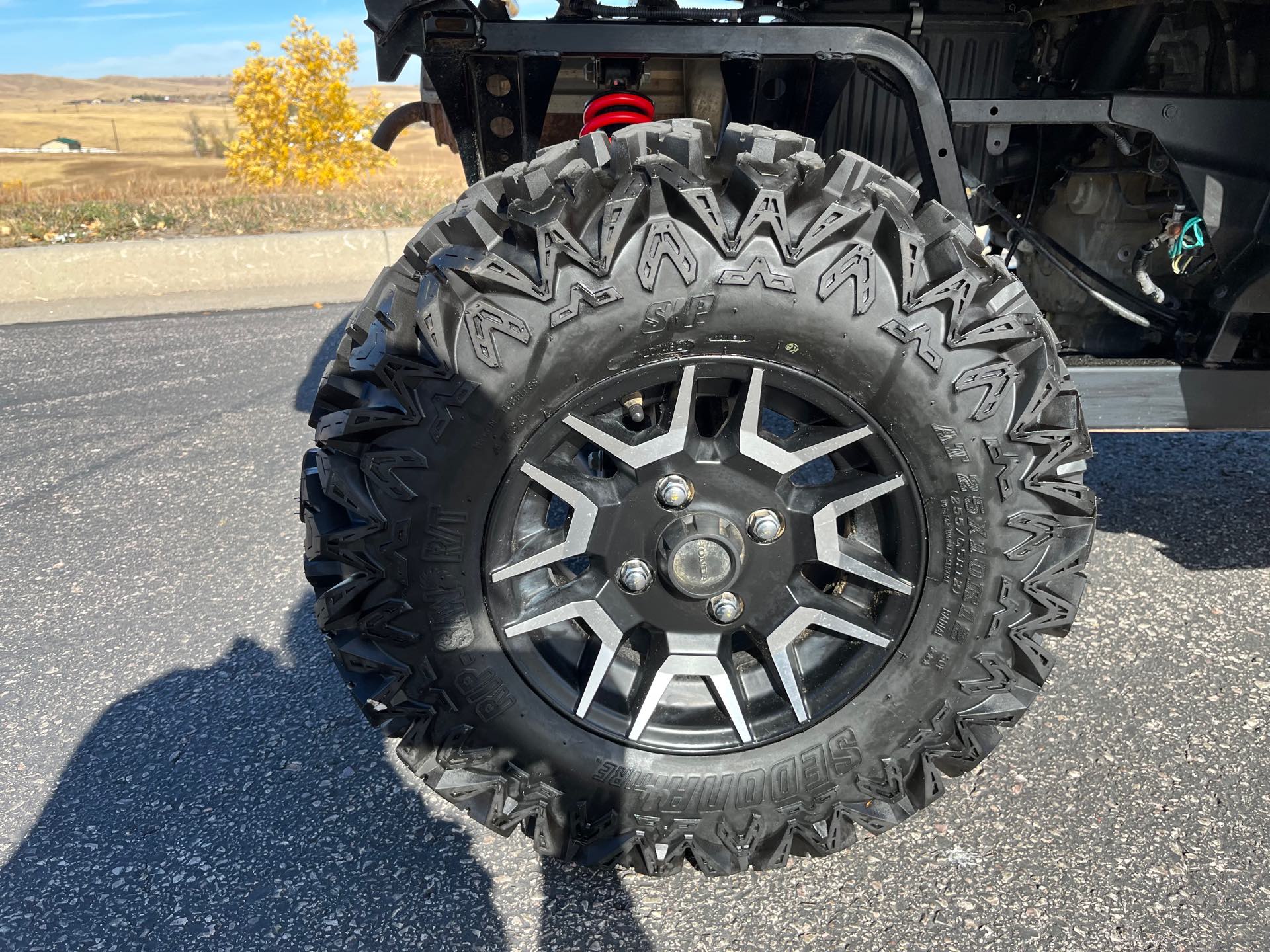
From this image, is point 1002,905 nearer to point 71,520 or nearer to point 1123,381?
point 1123,381

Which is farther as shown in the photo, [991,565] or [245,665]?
[245,665]

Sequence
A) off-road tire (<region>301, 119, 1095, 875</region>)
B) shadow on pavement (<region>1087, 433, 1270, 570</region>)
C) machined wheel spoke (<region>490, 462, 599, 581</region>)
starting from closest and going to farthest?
1. off-road tire (<region>301, 119, 1095, 875</region>)
2. machined wheel spoke (<region>490, 462, 599, 581</region>)
3. shadow on pavement (<region>1087, 433, 1270, 570</region>)

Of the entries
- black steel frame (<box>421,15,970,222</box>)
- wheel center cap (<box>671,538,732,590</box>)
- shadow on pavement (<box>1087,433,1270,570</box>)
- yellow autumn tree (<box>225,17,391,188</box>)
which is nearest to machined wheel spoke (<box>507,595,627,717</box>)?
wheel center cap (<box>671,538,732,590</box>)

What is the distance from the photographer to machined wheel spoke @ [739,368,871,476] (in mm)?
1777

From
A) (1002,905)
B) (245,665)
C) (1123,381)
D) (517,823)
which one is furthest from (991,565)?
(245,665)

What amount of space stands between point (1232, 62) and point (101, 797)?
3.58m

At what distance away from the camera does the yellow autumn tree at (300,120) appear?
51.3ft

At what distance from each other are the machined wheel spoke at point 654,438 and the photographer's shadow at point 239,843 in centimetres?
102

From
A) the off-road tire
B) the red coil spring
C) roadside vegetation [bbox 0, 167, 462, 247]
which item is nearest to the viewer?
the off-road tire

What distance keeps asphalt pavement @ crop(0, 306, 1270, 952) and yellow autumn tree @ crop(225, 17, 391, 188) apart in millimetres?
13688

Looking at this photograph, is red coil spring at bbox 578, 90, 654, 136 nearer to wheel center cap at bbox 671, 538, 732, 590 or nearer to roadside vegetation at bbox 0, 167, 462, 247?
wheel center cap at bbox 671, 538, 732, 590

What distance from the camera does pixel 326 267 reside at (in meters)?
7.99

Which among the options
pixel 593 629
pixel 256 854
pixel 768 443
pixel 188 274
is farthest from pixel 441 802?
pixel 188 274

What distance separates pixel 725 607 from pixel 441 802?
929 mm
